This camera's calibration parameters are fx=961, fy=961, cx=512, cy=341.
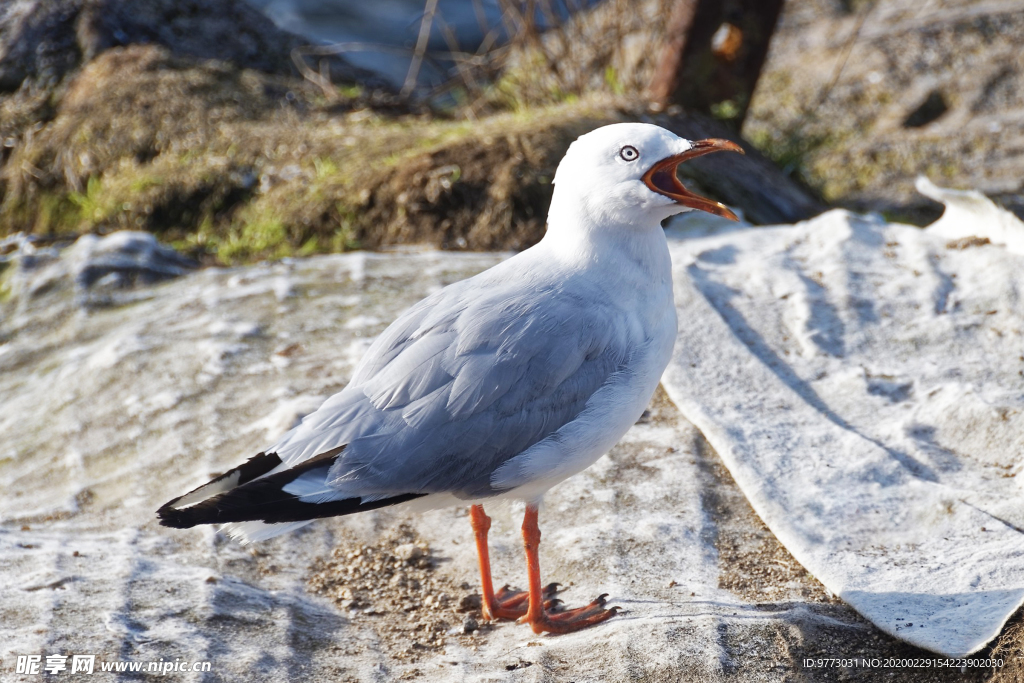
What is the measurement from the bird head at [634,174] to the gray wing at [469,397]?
0.85 feet

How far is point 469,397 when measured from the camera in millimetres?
2449

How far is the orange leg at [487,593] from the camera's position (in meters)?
2.81

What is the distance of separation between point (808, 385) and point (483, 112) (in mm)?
3883

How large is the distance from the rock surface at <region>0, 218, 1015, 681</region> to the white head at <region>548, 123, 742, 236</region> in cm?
102

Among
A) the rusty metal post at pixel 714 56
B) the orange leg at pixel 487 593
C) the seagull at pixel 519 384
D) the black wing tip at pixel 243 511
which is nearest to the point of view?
the black wing tip at pixel 243 511

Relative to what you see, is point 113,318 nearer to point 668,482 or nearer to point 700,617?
point 668,482

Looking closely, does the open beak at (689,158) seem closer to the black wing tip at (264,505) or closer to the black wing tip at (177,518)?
the black wing tip at (264,505)

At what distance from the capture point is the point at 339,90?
6879 mm

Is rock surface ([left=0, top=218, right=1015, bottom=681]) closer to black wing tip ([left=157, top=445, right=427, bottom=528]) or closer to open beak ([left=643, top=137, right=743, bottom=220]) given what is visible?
black wing tip ([left=157, top=445, right=427, bottom=528])

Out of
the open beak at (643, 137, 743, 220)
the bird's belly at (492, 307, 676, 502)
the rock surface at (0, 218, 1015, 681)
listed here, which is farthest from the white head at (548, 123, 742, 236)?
the rock surface at (0, 218, 1015, 681)

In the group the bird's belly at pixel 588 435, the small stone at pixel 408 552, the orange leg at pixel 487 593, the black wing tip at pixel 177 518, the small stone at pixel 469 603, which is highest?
the bird's belly at pixel 588 435

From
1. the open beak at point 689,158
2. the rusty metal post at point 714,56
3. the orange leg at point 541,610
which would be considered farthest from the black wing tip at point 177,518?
the rusty metal post at point 714,56

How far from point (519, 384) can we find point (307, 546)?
1.15 metres

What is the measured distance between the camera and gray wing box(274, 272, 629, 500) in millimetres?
2418
